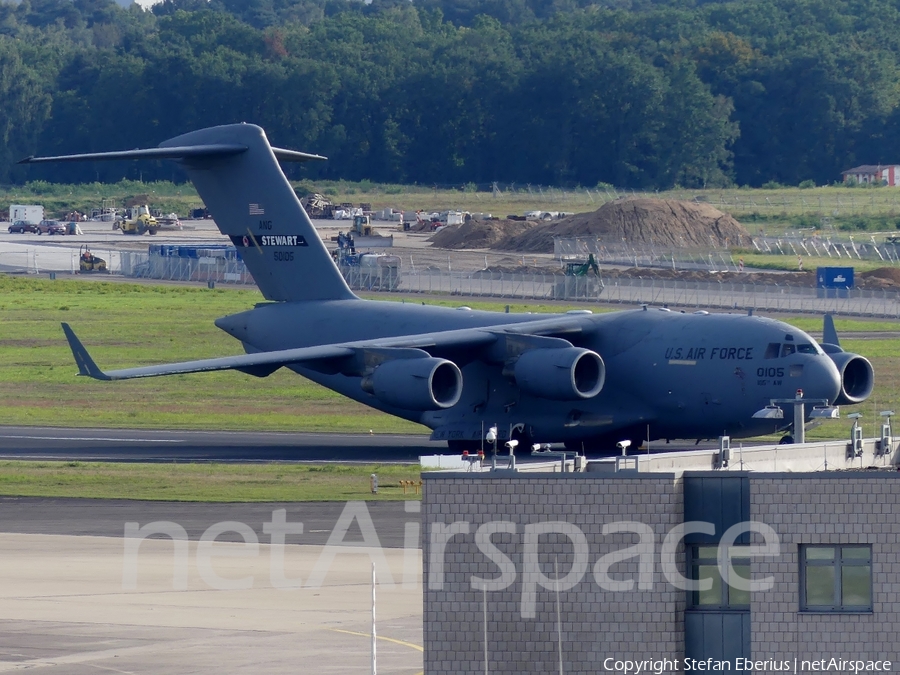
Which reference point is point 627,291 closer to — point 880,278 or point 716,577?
point 880,278

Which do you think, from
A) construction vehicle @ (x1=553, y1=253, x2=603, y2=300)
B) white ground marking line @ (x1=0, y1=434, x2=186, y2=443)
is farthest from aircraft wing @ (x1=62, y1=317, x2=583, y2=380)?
construction vehicle @ (x1=553, y1=253, x2=603, y2=300)

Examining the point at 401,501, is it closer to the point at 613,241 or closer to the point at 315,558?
the point at 315,558

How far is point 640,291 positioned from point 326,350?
47.9 m

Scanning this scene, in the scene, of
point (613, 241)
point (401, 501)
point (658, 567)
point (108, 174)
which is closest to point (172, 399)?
point (401, 501)

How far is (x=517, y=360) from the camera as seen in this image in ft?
129

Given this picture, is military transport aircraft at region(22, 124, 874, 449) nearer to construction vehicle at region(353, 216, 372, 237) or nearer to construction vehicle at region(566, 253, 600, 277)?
construction vehicle at region(566, 253, 600, 277)

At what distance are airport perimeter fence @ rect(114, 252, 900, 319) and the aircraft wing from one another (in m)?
38.8

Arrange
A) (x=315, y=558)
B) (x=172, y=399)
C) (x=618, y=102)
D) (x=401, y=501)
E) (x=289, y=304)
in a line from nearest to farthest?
(x=315, y=558) < (x=401, y=501) < (x=289, y=304) < (x=172, y=399) < (x=618, y=102)

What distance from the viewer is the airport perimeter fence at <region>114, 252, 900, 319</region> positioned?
3206 inches

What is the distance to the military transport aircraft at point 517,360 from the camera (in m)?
37.7

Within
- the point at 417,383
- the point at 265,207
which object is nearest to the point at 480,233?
the point at 265,207

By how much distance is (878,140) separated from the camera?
569 ft

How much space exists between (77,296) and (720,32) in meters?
123

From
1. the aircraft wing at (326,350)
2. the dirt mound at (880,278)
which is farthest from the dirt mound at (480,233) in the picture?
the aircraft wing at (326,350)
